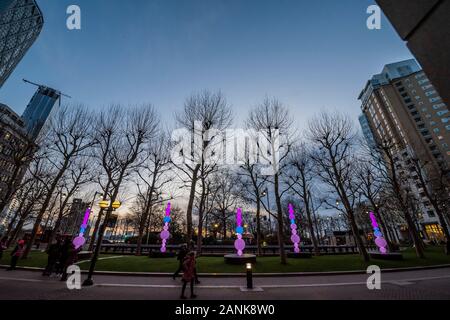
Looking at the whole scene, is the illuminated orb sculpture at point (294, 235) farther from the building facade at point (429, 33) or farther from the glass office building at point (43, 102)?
the glass office building at point (43, 102)

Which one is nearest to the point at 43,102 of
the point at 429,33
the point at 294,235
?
the point at 294,235

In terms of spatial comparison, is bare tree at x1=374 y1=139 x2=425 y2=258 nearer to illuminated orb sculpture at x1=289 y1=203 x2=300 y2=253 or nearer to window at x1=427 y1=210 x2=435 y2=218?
illuminated orb sculpture at x1=289 y1=203 x2=300 y2=253

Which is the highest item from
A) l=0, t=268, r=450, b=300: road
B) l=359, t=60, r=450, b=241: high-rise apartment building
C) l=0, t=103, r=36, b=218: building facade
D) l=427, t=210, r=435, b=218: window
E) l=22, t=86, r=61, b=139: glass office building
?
l=22, t=86, r=61, b=139: glass office building

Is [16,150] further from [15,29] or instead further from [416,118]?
[416,118]

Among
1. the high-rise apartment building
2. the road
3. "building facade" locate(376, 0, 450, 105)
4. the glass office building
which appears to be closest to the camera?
"building facade" locate(376, 0, 450, 105)

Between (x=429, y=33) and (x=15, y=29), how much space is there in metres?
97.3

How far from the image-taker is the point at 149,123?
1820cm

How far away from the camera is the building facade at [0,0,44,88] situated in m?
55.3

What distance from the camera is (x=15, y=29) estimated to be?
198 feet

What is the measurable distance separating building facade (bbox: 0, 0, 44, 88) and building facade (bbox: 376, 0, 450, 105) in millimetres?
86478

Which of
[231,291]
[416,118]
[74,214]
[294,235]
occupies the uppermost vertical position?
[416,118]

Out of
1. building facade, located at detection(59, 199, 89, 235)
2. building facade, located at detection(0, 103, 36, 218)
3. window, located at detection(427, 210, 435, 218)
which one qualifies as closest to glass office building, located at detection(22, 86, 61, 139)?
building facade, located at detection(59, 199, 89, 235)

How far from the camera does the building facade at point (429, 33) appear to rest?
2180 millimetres
